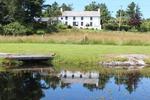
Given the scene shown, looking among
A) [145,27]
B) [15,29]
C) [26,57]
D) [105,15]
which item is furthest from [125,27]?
[26,57]

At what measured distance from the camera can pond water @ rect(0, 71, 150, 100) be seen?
20.1 metres

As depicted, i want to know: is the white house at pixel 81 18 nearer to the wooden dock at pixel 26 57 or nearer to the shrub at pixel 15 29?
the shrub at pixel 15 29

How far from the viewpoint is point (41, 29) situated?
81.1 metres

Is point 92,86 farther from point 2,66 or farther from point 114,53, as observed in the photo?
point 114,53

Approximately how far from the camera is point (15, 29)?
243ft

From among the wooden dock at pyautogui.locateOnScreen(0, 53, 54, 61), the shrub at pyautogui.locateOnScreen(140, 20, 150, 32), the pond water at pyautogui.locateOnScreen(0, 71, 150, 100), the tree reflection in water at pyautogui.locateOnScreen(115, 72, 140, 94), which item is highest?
the wooden dock at pyautogui.locateOnScreen(0, 53, 54, 61)

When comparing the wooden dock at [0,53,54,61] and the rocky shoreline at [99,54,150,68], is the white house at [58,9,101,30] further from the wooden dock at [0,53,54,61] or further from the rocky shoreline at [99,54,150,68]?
the wooden dock at [0,53,54,61]

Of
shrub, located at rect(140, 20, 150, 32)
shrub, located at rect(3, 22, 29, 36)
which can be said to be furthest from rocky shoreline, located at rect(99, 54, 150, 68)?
shrub, located at rect(140, 20, 150, 32)

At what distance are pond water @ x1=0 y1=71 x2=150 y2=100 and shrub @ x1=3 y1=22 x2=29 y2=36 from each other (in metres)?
45.5

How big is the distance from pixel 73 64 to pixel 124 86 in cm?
923

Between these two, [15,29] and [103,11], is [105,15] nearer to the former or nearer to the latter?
[103,11]

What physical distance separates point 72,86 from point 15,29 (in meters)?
51.6

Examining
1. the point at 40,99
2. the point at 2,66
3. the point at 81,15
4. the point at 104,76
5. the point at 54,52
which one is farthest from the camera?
the point at 81,15

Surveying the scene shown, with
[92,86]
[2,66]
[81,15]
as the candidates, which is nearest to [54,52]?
[2,66]
